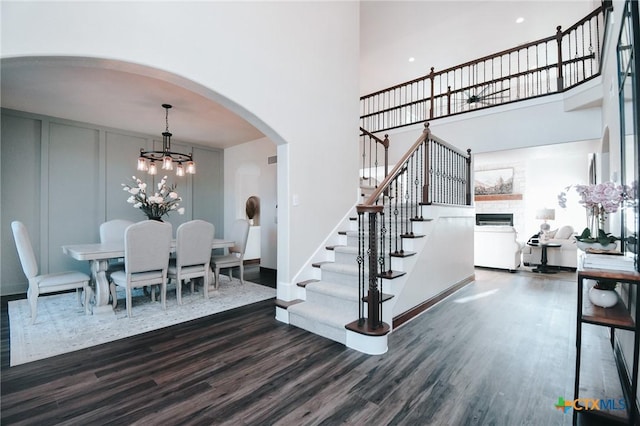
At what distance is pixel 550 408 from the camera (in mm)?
1781

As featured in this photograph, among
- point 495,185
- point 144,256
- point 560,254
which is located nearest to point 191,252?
point 144,256

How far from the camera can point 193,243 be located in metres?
3.81

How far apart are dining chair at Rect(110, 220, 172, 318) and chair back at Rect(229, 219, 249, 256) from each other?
1.48m

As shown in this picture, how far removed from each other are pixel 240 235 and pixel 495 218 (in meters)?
8.12

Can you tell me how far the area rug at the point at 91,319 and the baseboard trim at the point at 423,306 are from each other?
193 centimetres

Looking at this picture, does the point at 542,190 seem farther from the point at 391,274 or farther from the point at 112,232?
the point at 112,232

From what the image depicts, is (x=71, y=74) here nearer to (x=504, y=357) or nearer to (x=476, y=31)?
(x=504, y=357)

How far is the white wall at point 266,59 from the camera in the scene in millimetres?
2107

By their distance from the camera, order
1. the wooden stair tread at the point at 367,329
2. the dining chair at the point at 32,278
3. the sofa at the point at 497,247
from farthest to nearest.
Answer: the sofa at the point at 497,247 < the dining chair at the point at 32,278 < the wooden stair tread at the point at 367,329

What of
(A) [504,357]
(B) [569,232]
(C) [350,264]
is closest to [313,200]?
(C) [350,264]

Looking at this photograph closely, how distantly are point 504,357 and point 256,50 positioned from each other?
12.5ft

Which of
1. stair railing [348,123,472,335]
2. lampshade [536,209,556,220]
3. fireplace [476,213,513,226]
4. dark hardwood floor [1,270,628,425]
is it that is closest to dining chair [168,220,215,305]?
dark hardwood floor [1,270,628,425]

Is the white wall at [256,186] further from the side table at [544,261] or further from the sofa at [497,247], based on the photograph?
the side table at [544,261]

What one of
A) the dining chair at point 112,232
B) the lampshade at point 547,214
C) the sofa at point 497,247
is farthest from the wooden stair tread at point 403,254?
the lampshade at point 547,214
